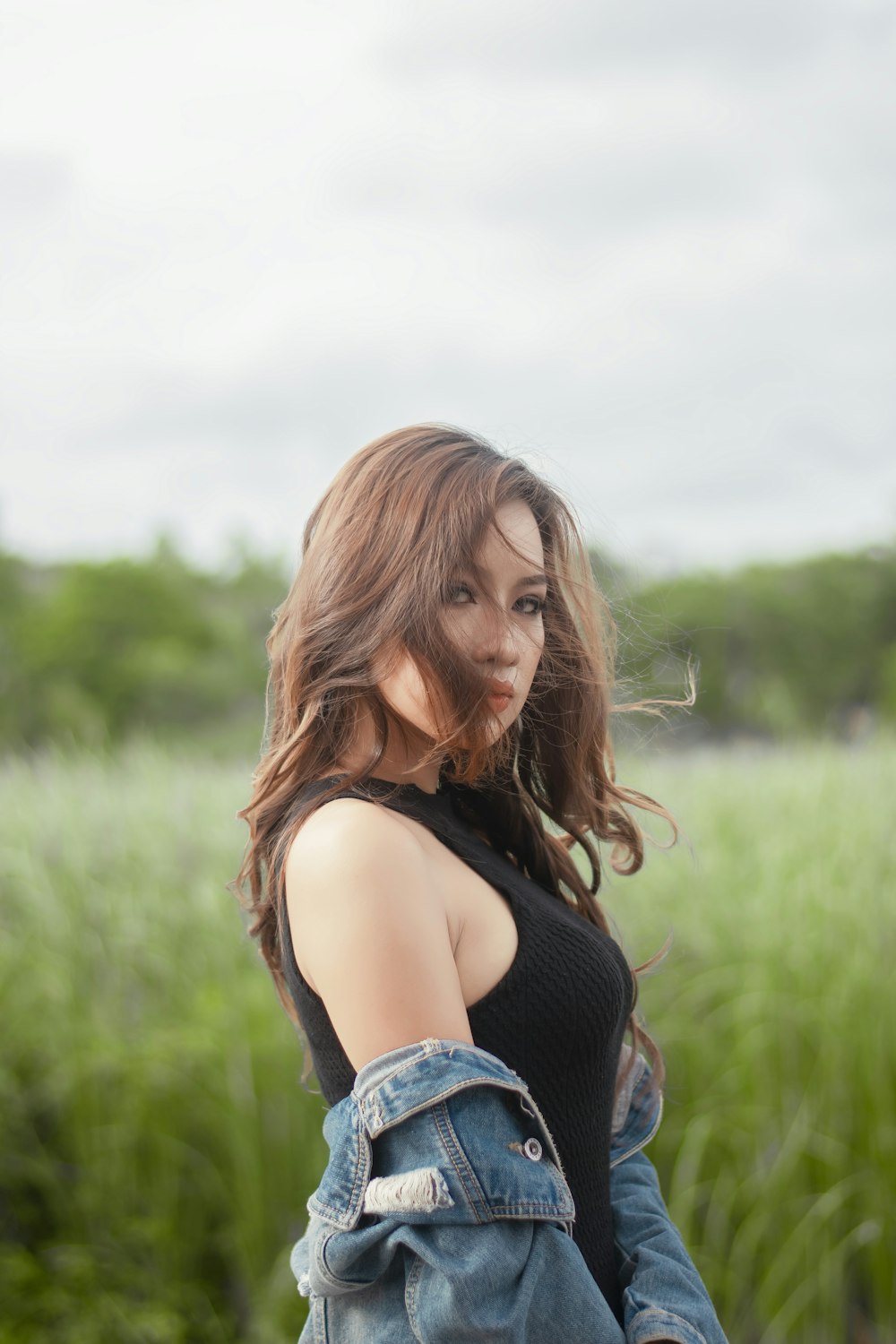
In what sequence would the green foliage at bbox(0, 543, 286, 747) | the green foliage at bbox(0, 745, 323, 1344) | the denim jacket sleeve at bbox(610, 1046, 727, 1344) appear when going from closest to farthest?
the denim jacket sleeve at bbox(610, 1046, 727, 1344), the green foliage at bbox(0, 745, 323, 1344), the green foliage at bbox(0, 543, 286, 747)

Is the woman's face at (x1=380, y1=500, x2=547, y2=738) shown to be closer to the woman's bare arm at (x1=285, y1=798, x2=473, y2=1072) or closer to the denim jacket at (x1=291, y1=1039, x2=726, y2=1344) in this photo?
the woman's bare arm at (x1=285, y1=798, x2=473, y2=1072)

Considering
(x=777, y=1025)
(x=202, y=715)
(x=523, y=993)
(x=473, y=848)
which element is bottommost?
(x=202, y=715)

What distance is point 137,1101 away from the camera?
9.82ft

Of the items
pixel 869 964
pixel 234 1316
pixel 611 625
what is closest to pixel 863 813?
pixel 869 964

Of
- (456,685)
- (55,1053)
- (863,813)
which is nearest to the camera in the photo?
(456,685)

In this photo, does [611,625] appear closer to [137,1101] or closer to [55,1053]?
[137,1101]

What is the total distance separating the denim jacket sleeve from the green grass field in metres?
1.36

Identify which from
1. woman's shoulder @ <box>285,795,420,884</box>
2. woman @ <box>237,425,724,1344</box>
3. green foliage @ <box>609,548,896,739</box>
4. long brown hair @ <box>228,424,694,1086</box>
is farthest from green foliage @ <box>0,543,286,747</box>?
woman's shoulder @ <box>285,795,420,884</box>

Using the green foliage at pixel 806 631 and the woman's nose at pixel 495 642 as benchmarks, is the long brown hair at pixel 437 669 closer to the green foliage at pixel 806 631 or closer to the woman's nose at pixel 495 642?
the woman's nose at pixel 495 642

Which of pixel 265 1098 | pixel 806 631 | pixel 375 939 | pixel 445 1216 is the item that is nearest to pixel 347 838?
pixel 375 939

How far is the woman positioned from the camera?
986mm

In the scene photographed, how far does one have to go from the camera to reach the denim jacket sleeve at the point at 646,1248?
43.3 inches

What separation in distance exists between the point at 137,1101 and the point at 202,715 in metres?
18.5

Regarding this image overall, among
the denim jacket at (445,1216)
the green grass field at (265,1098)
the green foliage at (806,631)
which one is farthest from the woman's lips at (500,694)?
the green foliage at (806,631)
